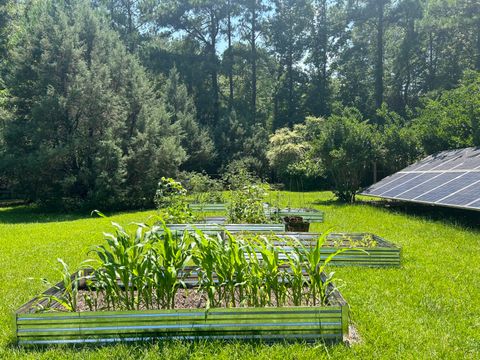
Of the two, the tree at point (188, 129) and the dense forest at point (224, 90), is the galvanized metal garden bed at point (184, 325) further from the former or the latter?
the tree at point (188, 129)

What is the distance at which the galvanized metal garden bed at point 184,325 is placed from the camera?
2893 millimetres

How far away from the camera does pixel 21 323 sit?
2.90 meters

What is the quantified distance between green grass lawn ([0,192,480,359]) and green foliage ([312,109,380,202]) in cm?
613

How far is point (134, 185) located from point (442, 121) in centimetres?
1256

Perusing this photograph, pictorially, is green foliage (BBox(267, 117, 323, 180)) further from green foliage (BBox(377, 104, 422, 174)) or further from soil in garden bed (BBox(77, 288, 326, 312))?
soil in garden bed (BBox(77, 288, 326, 312))

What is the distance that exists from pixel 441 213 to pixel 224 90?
98.6 ft

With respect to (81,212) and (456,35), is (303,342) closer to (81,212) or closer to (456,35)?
(81,212)

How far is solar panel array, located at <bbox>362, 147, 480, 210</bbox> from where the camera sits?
8.17 meters

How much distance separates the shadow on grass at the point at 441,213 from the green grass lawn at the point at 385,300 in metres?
0.46

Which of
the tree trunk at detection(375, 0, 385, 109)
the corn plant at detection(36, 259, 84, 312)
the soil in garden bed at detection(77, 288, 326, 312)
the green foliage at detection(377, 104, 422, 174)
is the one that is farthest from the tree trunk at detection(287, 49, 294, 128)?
the corn plant at detection(36, 259, 84, 312)

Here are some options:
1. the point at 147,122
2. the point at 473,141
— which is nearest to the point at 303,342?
the point at 473,141

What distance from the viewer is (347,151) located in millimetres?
14344

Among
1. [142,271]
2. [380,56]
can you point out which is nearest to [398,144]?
[142,271]

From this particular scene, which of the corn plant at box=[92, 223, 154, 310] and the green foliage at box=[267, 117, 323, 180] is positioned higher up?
the green foliage at box=[267, 117, 323, 180]
